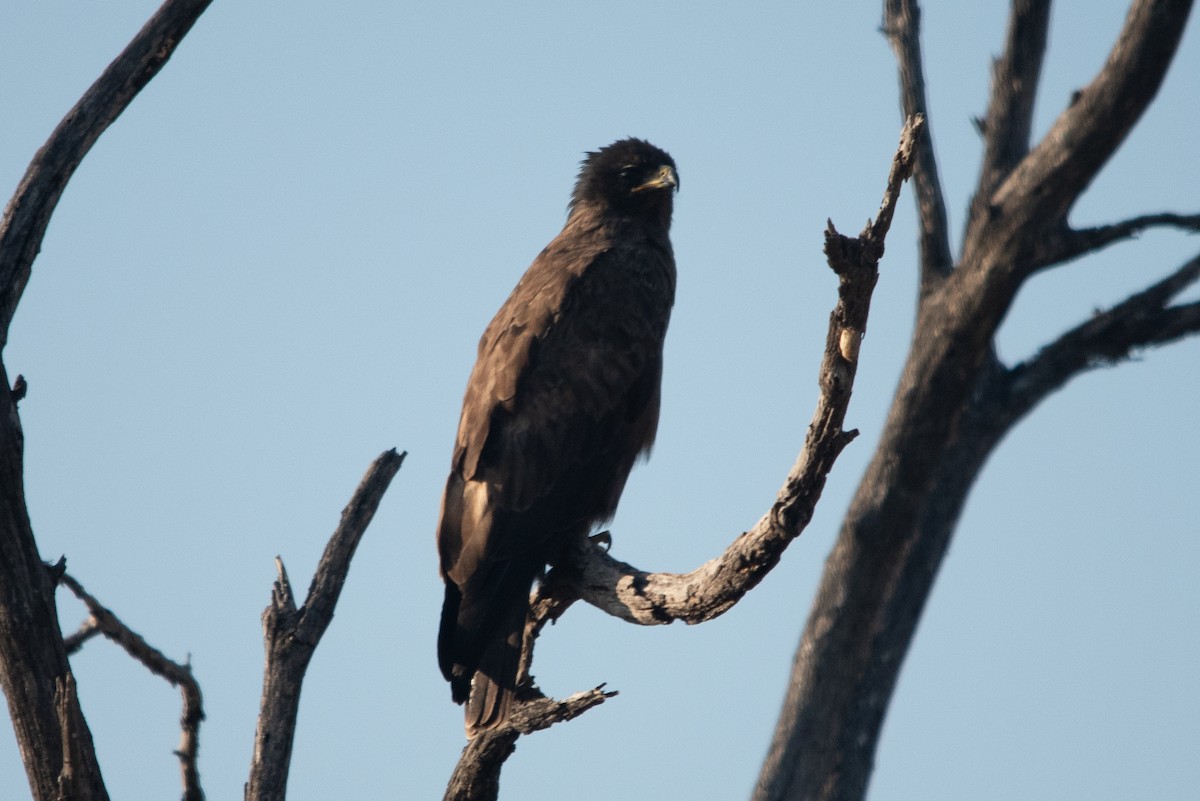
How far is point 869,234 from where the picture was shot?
3.39m

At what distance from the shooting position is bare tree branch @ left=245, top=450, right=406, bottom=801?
4.82 meters

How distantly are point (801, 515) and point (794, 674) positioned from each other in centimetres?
236

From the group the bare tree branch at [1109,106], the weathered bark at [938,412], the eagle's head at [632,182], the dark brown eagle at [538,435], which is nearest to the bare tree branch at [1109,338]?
the weathered bark at [938,412]

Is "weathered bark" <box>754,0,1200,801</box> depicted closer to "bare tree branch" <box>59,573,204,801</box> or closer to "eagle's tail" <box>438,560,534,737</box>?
"eagle's tail" <box>438,560,534,737</box>

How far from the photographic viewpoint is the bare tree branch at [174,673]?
481 centimetres

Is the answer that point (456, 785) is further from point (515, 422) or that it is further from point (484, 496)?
point (515, 422)

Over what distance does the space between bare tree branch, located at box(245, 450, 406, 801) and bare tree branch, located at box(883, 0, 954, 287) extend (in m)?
2.76

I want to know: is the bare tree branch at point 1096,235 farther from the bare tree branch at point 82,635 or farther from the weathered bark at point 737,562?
the bare tree branch at point 82,635

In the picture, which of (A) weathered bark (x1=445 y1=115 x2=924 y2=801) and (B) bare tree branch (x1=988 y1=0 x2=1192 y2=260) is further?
(B) bare tree branch (x1=988 y1=0 x2=1192 y2=260)

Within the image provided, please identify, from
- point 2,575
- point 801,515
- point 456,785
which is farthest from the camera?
point 456,785

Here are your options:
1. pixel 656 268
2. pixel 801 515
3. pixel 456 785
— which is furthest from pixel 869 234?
pixel 656 268

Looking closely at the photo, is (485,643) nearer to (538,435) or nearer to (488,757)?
(488,757)

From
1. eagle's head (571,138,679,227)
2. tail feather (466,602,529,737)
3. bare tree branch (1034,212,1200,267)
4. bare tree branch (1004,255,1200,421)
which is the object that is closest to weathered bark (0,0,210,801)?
tail feather (466,602,529,737)

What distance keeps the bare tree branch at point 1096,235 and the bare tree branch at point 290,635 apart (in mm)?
2854
